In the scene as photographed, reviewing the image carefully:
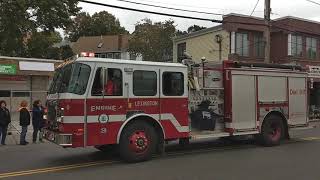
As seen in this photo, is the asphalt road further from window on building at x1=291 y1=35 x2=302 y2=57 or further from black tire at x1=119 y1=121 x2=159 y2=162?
window on building at x1=291 y1=35 x2=302 y2=57

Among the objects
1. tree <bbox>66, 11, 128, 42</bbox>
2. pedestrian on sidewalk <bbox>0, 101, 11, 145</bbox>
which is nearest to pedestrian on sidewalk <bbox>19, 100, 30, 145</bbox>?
pedestrian on sidewalk <bbox>0, 101, 11, 145</bbox>

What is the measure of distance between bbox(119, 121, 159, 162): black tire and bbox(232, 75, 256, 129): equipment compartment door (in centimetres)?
298

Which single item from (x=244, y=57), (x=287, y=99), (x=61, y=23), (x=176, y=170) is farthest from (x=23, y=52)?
(x=176, y=170)

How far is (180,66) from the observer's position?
13.4 meters

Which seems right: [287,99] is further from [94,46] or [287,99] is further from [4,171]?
[94,46]

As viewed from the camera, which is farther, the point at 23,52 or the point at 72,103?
the point at 23,52

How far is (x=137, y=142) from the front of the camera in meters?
12.4

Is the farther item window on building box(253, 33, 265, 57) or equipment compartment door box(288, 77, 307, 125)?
window on building box(253, 33, 265, 57)

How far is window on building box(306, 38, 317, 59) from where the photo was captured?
40062 mm

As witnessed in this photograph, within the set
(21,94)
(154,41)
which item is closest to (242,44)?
(154,41)

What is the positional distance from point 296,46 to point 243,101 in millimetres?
25849

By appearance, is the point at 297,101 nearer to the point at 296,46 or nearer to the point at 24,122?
the point at 24,122

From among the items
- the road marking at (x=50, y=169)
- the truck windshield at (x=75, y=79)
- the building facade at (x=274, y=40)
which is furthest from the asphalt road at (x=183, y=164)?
the building facade at (x=274, y=40)

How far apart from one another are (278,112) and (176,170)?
19.4 ft
